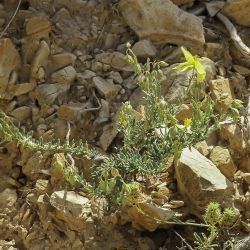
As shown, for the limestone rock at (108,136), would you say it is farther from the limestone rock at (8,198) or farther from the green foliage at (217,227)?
the green foliage at (217,227)

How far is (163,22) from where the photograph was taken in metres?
3.67

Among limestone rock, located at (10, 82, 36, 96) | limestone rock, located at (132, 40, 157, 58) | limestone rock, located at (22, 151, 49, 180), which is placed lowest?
limestone rock, located at (22, 151, 49, 180)

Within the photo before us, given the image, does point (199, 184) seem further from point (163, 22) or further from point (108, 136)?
point (163, 22)

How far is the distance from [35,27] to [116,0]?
0.68m

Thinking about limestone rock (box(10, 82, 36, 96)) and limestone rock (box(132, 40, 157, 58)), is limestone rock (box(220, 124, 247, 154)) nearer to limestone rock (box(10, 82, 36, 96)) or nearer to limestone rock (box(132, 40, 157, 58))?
limestone rock (box(132, 40, 157, 58))

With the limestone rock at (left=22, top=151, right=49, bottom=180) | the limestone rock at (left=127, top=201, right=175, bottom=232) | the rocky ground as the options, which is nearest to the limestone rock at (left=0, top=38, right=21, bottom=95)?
the rocky ground

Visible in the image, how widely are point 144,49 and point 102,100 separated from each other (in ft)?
1.66

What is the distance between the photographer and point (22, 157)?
3.19m

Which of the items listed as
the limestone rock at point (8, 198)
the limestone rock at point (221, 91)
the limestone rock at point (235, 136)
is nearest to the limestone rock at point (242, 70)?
the limestone rock at point (221, 91)

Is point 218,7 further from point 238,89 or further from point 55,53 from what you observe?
point 55,53

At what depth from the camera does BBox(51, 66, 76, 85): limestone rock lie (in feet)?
11.2

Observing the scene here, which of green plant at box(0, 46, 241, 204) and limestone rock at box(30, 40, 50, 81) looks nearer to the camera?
green plant at box(0, 46, 241, 204)

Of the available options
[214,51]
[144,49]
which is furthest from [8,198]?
[214,51]

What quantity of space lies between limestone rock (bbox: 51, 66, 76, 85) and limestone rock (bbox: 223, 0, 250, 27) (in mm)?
1334
